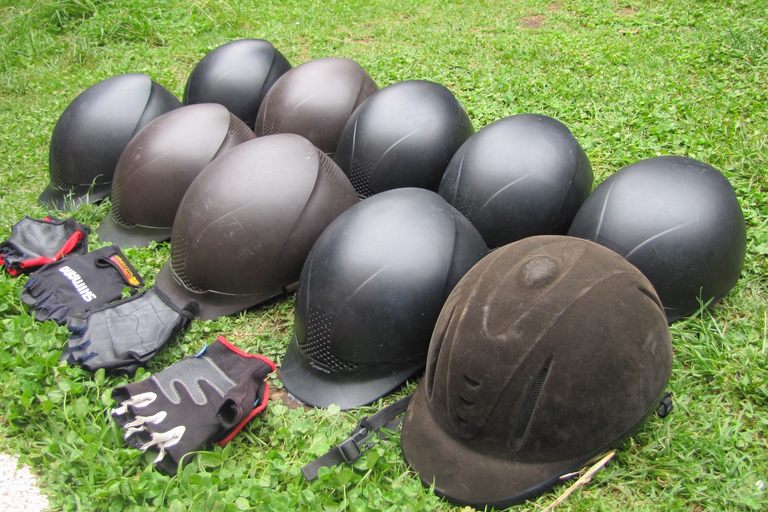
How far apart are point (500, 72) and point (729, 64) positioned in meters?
1.98

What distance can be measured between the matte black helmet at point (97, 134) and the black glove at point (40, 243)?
465mm

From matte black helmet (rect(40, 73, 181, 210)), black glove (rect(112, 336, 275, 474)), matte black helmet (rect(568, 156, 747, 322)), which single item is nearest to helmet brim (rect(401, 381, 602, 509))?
black glove (rect(112, 336, 275, 474))

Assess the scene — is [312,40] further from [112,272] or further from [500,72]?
[112,272]

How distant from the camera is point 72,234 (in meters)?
3.81

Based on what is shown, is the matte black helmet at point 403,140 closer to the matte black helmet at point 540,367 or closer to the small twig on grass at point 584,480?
the matte black helmet at point 540,367

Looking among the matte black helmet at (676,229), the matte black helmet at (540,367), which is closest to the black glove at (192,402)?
the matte black helmet at (540,367)

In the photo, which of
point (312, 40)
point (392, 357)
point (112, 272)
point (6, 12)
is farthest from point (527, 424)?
point (6, 12)

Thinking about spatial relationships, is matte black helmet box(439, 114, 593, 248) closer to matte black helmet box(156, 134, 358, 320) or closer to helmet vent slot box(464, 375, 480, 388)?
matte black helmet box(156, 134, 358, 320)

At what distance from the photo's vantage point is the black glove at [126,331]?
292 centimetres

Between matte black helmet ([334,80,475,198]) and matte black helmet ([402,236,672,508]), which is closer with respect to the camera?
matte black helmet ([402,236,672,508])

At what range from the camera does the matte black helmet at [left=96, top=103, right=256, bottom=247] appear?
144 inches

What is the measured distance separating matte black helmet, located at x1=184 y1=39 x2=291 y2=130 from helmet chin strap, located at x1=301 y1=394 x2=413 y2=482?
9.79 ft

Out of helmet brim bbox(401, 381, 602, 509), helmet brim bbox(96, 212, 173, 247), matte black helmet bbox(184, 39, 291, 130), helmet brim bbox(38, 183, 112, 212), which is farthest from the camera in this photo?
matte black helmet bbox(184, 39, 291, 130)

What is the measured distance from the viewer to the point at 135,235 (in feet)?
12.7
